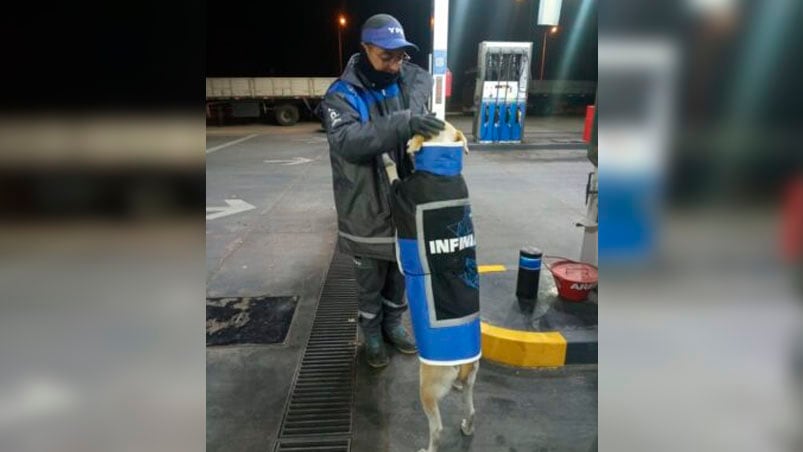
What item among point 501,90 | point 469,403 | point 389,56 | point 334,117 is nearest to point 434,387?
point 469,403

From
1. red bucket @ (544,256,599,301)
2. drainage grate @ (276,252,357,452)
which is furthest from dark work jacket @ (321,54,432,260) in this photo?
red bucket @ (544,256,599,301)

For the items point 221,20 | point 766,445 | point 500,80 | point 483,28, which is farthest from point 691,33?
point 483,28

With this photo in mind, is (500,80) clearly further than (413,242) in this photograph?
Yes

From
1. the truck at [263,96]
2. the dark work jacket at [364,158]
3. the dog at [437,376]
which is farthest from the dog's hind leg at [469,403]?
the truck at [263,96]

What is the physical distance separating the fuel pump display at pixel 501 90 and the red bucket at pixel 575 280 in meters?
9.45

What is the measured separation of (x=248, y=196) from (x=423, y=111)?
226 inches

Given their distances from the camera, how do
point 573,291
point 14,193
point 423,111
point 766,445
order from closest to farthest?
point 14,193 < point 766,445 < point 423,111 < point 573,291

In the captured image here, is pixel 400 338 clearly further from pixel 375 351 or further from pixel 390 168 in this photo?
pixel 390 168

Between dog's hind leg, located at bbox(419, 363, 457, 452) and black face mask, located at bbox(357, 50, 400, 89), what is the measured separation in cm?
153

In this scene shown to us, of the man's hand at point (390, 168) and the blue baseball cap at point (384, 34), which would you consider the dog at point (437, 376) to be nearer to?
the man's hand at point (390, 168)

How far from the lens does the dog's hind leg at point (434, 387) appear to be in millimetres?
2123

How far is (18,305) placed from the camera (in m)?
0.75

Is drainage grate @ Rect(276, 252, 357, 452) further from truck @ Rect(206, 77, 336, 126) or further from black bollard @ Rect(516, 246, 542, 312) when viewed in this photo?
truck @ Rect(206, 77, 336, 126)

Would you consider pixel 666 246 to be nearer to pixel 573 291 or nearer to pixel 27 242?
pixel 27 242
